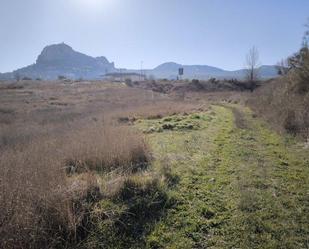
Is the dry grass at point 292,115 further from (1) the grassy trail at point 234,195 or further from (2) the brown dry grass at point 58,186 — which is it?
(2) the brown dry grass at point 58,186

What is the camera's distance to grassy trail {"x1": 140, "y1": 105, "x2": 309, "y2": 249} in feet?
18.7

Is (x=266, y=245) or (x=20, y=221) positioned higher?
(x=20, y=221)

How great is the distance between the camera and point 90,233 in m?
5.70

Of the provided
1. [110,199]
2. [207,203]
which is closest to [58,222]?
[110,199]

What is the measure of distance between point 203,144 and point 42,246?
9379mm

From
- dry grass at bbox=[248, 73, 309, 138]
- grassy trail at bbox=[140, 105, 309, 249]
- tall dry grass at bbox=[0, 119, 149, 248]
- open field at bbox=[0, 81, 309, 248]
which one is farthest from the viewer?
dry grass at bbox=[248, 73, 309, 138]

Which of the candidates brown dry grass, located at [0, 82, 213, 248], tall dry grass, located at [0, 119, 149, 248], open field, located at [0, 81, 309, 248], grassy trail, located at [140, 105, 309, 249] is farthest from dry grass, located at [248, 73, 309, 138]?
tall dry grass, located at [0, 119, 149, 248]

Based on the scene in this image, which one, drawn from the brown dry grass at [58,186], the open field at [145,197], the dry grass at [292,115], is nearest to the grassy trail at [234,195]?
the open field at [145,197]

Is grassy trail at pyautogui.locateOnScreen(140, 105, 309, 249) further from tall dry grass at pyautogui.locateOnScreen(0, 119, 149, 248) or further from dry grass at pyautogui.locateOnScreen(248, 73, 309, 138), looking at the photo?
dry grass at pyautogui.locateOnScreen(248, 73, 309, 138)

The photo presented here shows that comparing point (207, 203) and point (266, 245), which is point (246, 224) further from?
point (207, 203)

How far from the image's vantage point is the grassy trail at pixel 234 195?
5711 mm

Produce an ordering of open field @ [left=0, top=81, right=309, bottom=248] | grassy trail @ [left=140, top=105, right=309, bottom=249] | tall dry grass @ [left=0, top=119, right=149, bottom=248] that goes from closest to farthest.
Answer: tall dry grass @ [left=0, top=119, right=149, bottom=248]
open field @ [left=0, top=81, right=309, bottom=248]
grassy trail @ [left=140, top=105, right=309, bottom=249]

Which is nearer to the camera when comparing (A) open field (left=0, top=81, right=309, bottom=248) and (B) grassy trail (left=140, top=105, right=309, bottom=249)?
(A) open field (left=0, top=81, right=309, bottom=248)

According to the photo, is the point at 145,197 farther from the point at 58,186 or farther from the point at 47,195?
the point at 47,195
